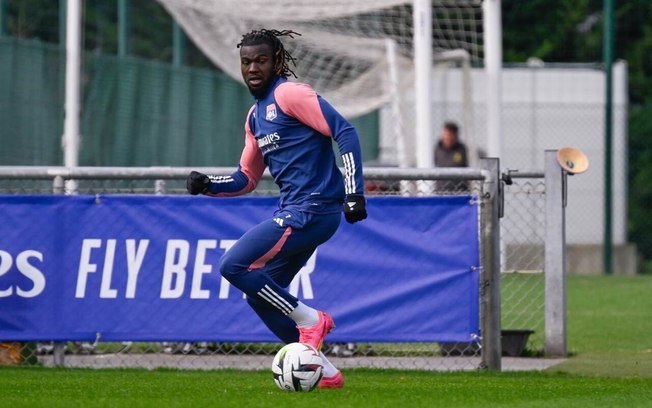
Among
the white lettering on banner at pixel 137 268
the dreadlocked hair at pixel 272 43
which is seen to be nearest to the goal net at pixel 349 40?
the white lettering on banner at pixel 137 268

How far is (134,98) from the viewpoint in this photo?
66.6 feet

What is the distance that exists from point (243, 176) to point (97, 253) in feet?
7.00

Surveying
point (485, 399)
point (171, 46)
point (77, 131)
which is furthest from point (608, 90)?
point (485, 399)

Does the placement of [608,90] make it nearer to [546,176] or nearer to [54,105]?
[54,105]

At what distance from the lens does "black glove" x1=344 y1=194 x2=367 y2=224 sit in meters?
8.17

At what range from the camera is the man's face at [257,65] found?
8641 millimetres

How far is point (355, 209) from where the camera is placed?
8188 millimetres

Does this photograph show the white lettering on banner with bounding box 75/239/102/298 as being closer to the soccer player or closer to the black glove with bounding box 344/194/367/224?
the soccer player

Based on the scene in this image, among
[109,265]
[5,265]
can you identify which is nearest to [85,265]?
[109,265]

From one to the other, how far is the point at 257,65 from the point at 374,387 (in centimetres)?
204

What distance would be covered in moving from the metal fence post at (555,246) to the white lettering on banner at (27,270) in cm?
369

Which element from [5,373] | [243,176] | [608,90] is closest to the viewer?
[243,176]

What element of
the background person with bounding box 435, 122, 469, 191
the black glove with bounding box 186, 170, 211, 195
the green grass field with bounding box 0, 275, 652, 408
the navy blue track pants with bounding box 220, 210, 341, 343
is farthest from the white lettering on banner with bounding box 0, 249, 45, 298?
the background person with bounding box 435, 122, 469, 191

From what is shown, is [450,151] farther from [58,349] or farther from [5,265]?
[5,265]
